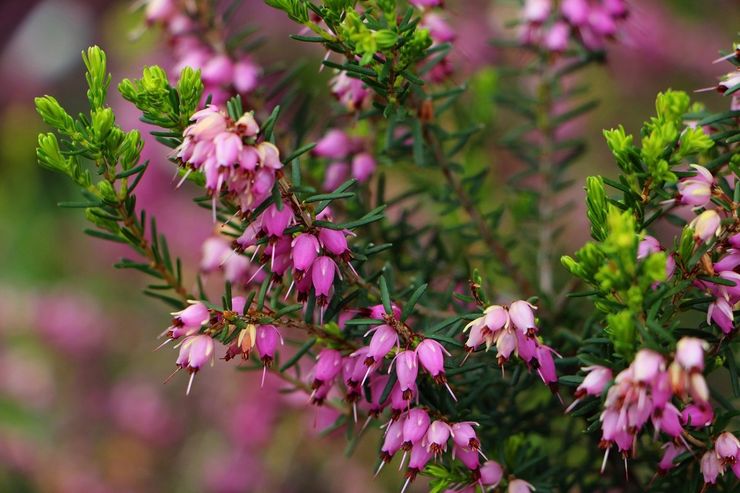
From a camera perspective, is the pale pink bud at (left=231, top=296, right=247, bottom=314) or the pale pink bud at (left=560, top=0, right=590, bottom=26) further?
the pale pink bud at (left=560, top=0, right=590, bottom=26)

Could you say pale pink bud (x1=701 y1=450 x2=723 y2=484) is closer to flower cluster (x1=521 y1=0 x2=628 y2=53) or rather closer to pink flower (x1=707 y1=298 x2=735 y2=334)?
pink flower (x1=707 y1=298 x2=735 y2=334)

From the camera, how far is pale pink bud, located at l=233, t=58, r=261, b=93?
1.28m

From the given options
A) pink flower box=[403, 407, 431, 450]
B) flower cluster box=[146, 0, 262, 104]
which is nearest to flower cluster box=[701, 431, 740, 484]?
pink flower box=[403, 407, 431, 450]

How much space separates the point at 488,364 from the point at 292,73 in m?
0.67

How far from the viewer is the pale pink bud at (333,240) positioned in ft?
2.87

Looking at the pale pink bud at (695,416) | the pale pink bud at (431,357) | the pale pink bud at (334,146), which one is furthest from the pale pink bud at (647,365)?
the pale pink bud at (334,146)

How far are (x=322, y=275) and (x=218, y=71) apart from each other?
0.57m

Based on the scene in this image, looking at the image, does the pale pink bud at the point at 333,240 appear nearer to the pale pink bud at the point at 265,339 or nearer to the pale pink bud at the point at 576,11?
the pale pink bud at the point at 265,339

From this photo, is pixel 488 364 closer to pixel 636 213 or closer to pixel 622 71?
pixel 636 213

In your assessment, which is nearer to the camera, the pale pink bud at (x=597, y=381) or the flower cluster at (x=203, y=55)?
the pale pink bud at (x=597, y=381)

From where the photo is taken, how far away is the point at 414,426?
0.88 m

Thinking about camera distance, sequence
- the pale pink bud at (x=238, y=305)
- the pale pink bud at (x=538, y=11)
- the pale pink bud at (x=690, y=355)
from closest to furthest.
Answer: the pale pink bud at (x=690, y=355) < the pale pink bud at (x=238, y=305) < the pale pink bud at (x=538, y=11)

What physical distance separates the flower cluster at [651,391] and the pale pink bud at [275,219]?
1.26 ft

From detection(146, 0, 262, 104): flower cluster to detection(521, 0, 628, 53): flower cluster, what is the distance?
529 mm
